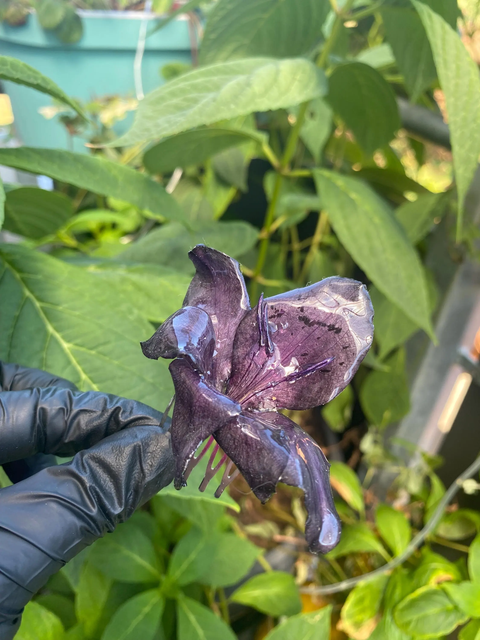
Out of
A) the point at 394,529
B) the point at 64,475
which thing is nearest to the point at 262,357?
the point at 64,475

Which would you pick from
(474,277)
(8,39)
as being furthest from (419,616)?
(8,39)

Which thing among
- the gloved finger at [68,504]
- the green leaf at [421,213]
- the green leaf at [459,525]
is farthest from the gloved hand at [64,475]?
the green leaf at [459,525]

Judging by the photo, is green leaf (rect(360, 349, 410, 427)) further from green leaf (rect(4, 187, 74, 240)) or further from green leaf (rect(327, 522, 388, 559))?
green leaf (rect(4, 187, 74, 240))

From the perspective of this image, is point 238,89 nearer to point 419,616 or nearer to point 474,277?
point 474,277

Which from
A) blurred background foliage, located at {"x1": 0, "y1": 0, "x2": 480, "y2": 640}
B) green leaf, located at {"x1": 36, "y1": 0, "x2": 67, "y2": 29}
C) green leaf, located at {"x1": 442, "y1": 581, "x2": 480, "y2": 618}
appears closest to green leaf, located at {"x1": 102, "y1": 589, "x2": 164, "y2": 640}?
blurred background foliage, located at {"x1": 0, "y1": 0, "x2": 480, "y2": 640}

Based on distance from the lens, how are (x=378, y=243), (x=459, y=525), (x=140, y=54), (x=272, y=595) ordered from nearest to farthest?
(x=378, y=243) < (x=272, y=595) < (x=459, y=525) < (x=140, y=54)

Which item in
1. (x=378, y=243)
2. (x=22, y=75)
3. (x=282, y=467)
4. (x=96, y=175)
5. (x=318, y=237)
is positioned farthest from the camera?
(x=318, y=237)

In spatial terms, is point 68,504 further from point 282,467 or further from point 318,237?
point 318,237
